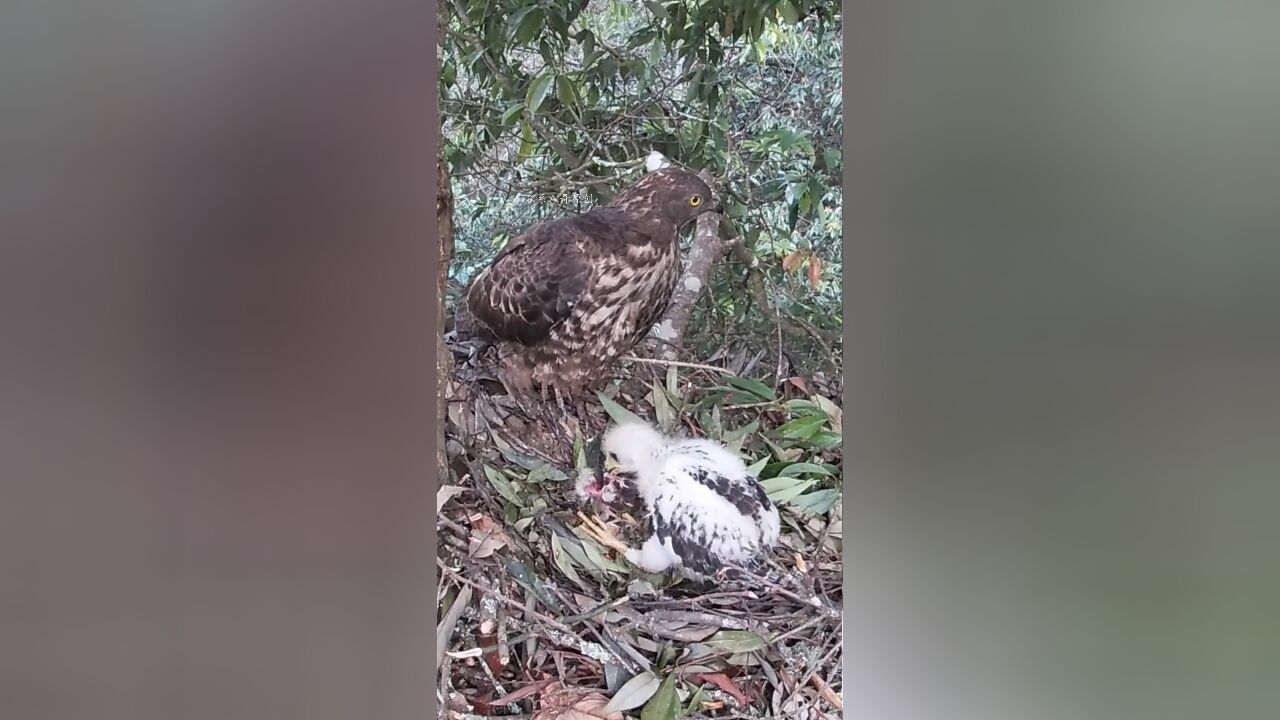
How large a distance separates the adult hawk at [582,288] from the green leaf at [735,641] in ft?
1.19

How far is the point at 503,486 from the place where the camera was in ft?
2.55

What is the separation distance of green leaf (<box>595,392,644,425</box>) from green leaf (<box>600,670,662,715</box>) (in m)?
0.33

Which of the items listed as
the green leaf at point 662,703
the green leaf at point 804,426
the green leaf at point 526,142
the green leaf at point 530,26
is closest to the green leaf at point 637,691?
the green leaf at point 662,703

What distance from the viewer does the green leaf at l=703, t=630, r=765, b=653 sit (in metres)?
0.78

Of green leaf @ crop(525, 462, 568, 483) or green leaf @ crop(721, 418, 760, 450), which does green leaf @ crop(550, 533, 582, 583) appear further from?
green leaf @ crop(721, 418, 760, 450)
